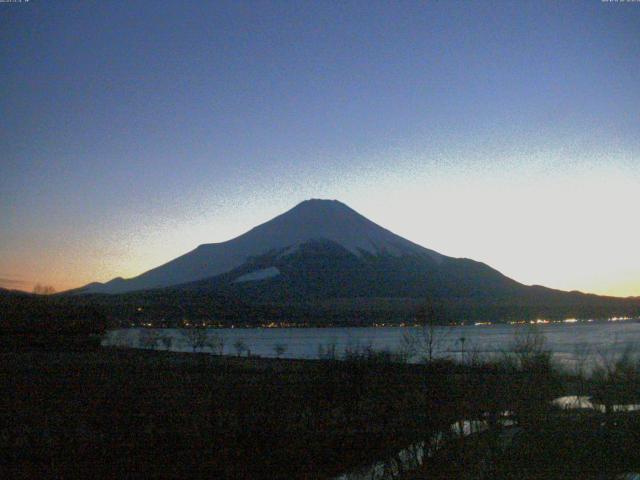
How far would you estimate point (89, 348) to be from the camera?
39.7 m

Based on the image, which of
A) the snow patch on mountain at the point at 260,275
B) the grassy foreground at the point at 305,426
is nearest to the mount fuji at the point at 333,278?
the snow patch on mountain at the point at 260,275

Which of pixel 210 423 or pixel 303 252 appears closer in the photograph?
pixel 210 423

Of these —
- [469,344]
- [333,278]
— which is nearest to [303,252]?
[333,278]

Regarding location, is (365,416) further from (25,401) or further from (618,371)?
(25,401)

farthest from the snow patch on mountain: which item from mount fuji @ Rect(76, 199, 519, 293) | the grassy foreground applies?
the grassy foreground

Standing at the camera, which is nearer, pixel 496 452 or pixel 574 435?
pixel 496 452

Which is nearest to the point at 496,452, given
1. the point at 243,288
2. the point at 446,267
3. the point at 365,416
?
the point at 365,416

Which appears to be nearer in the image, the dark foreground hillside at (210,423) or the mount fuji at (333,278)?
the dark foreground hillside at (210,423)

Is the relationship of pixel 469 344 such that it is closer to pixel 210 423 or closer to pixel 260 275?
pixel 210 423

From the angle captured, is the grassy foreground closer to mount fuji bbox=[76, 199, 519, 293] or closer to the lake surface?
the lake surface

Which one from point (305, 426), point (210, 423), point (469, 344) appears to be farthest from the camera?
point (469, 344)

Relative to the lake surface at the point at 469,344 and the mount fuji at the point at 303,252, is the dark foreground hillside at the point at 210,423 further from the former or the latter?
the mount fuji at the point at 303,252

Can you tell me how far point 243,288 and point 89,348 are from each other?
95035 mm

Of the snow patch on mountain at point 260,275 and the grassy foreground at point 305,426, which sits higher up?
the snow patch on mountain at point 260,275
